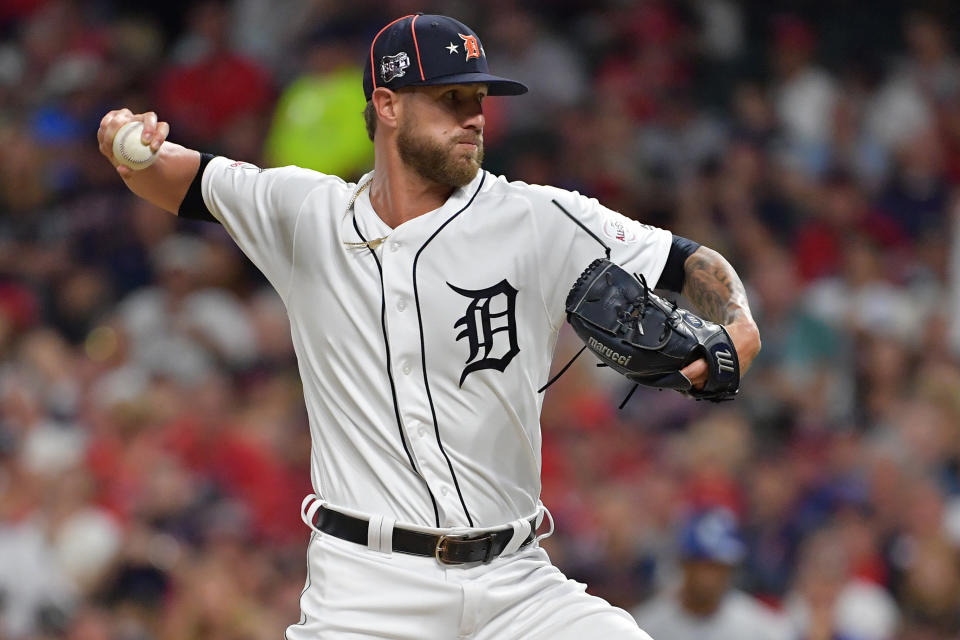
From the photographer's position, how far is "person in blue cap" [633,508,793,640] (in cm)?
A: 611

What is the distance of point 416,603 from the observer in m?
3.55

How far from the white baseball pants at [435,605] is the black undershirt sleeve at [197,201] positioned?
3.37ft

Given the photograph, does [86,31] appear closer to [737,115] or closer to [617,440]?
[737,115]

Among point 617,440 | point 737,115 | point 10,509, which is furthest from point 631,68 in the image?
point 10,509

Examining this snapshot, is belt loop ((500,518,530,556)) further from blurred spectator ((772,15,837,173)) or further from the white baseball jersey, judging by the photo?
blurred spectator ((772,15,837,173))

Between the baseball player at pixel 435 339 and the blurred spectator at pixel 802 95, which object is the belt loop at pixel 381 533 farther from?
the blurred spectator at pixel 802 95

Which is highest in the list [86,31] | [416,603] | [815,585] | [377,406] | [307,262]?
[86,31]

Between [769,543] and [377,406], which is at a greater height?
[377,406]

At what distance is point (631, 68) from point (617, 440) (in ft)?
10.2

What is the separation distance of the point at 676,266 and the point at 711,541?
2.55 m

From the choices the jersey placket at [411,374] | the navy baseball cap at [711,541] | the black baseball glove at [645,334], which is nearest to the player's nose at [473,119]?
the jersey placket at [411,374]

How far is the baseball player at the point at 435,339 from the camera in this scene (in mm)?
3604

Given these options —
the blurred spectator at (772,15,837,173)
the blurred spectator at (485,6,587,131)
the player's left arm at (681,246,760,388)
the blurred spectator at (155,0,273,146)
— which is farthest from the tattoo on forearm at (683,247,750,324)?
the blurred spectator at (155,0,273,146)

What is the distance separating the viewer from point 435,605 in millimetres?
3557
